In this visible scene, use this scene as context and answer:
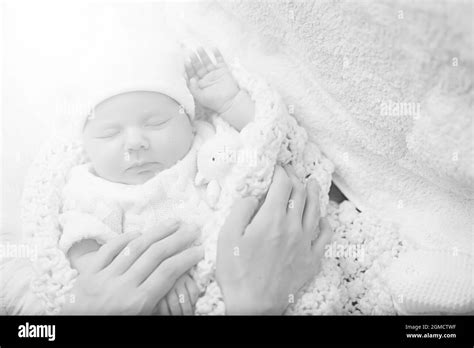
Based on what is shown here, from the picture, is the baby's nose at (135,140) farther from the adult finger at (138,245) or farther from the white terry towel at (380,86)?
the white terry towel at (380,86)

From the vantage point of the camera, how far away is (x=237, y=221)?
0.90 metres

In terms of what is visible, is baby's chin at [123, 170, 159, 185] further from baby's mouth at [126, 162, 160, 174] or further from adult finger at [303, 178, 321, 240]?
adult finger at [303, 178, 321, 240]

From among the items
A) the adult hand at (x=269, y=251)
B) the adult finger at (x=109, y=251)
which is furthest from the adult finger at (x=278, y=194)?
the adult finger at (x=109, y=251)

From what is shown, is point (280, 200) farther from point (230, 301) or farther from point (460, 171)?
point (460, 171)

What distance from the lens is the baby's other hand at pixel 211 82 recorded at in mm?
1014

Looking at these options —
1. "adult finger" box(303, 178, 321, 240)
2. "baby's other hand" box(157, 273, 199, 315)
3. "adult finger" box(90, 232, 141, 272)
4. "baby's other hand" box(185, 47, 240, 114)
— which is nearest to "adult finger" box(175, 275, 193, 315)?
"baby's other hand" box(157, 273, 199, 315)

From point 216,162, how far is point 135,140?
143 mm

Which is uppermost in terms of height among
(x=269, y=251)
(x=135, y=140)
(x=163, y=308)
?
(x=135, y=140)

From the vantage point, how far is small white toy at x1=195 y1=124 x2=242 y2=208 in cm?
95

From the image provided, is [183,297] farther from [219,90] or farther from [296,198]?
[219,90]

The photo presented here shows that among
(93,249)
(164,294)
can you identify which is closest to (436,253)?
(164,294)

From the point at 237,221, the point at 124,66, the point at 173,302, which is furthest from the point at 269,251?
the point at 124,66

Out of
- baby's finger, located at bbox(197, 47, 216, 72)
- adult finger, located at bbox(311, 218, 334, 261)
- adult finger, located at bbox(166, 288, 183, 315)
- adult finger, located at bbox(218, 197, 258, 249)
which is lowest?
adult finger, located at bbox(166, 288, 183, 315)
